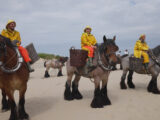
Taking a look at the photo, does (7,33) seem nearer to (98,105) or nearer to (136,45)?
(98,105)

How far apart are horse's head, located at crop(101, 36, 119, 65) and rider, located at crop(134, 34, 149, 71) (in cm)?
201

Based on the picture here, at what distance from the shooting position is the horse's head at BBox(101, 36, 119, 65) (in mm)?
4613

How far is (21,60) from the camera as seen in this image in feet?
12.1

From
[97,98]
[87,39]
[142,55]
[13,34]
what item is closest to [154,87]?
[142,55]

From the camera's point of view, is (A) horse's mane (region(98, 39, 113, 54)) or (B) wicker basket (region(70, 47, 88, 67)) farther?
(B) wicker basket (region(70, 47, 88, 67))

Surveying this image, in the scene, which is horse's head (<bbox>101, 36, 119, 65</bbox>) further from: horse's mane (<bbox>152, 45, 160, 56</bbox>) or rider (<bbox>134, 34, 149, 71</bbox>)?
horse's mane (<bbox>152, 45, 160, 56</bbox>)

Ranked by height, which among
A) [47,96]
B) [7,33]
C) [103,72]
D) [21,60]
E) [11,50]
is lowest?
[47,96]

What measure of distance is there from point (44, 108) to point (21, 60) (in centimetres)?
195

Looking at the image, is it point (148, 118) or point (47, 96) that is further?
point (47, 96)

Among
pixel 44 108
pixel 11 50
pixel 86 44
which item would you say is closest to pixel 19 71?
pixel 11 50

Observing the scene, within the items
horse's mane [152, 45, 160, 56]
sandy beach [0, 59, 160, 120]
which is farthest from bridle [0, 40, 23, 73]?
horse's mane [152, 45, 160, 56]

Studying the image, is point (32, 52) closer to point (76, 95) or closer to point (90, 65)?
point (90, 65)

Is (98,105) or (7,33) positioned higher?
(7,33)

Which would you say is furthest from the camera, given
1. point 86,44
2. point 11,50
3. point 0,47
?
point 86,44
